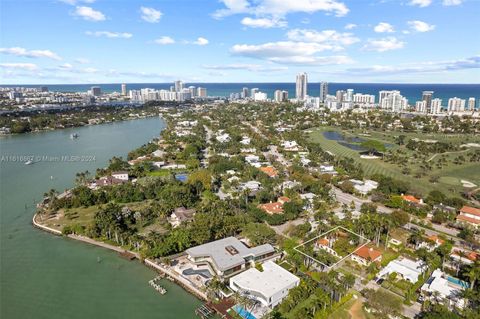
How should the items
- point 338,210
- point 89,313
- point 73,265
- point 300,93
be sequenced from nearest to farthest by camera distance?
point 89,313
point 73,265
point 338,210
point 300,93

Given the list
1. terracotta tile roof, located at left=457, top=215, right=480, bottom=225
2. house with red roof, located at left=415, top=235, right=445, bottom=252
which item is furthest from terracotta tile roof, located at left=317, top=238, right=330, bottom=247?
terracotta tile roof, located at left=457, top=215, right=480, bottom=225

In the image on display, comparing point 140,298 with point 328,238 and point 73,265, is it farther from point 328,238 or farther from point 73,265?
point 328,238

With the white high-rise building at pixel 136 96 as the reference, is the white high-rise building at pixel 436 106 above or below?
below

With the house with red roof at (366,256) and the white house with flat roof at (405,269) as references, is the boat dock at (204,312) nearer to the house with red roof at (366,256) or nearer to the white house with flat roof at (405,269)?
the house with red roof at (366,256)

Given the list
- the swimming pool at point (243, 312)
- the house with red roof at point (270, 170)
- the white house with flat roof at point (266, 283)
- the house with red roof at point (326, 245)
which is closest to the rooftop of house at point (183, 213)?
the white house with flat roof at point (266, 283)

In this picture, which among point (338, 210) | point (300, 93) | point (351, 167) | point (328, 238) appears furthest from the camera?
point (300, 93)

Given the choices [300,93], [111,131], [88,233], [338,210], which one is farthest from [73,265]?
[300,93]
